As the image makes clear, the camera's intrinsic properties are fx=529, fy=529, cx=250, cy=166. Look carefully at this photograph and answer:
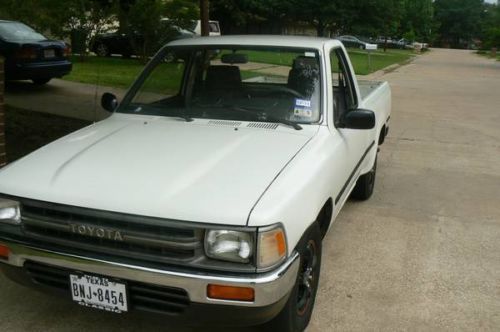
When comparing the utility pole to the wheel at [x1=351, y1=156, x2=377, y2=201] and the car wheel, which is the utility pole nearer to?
the wheel at [x1=351, y1=156, x2=377, y2=201]

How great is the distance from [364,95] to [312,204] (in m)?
2.87

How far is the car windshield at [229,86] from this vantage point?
3748 mm

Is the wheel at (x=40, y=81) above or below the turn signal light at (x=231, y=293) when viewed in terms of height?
below

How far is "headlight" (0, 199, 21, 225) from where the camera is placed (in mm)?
2693

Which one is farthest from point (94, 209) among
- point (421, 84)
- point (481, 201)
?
point (421, 84)

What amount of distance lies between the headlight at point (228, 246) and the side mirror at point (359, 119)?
1608mm

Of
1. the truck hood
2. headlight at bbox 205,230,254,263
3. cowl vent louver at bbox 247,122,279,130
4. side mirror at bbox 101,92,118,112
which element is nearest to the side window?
cowl vent louver at bbox 247,122,279,130

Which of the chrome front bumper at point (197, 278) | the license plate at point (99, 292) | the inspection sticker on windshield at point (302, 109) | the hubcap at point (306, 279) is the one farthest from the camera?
the inspection sticker on windshield at point (302, 109)

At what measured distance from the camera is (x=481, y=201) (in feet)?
18.9

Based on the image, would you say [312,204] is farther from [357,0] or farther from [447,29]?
[447,29]

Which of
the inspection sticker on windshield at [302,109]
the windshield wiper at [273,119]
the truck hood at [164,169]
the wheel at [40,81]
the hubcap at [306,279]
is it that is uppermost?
the inspection sticker on windshield at [302,109]

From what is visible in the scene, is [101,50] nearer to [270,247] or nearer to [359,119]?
[359,119]

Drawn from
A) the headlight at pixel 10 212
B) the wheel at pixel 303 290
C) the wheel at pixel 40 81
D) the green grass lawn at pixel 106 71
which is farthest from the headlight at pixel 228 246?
the wheel at pixel 40 81

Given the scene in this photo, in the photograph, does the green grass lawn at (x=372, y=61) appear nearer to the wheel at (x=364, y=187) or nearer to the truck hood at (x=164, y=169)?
the wheel at (x=364, y=187)
